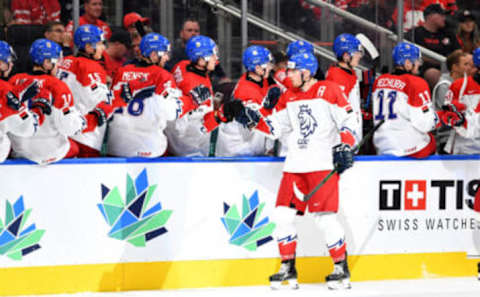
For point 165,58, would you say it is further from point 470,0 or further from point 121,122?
point 470,0

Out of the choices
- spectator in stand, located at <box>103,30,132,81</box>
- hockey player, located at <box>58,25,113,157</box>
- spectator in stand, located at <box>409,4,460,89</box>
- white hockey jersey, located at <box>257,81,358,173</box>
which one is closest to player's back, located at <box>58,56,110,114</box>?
hockey player, located at <box>58,25,113,157</box>

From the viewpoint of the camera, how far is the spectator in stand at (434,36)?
803cm

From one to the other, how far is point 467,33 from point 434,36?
0.29m

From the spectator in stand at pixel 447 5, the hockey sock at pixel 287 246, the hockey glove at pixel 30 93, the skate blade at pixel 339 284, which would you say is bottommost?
the skate blade at pixel 339 284

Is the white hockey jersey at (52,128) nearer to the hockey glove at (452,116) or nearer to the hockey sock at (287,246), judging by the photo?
the hockey sock at (287,246)

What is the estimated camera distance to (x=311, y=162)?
585 centimetres

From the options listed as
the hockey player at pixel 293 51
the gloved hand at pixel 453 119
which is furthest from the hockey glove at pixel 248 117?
the gloved hand at pixel 453 119

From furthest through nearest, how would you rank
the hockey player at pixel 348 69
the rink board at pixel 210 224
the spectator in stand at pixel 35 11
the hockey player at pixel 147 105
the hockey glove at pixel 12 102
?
the spectator in stand at pixel 35 11
the hockey player at pixel 348 69
the hockey player at pixel 147 105
the rink board at pixel 210 224
the hockey glove at pixel 12 102

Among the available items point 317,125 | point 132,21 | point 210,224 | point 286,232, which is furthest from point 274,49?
point 286,232

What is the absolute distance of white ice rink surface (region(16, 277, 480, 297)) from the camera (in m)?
5.83

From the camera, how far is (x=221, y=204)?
6.05m

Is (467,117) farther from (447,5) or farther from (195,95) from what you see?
(447,5)

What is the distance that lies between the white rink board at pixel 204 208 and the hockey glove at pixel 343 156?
535 millimetres

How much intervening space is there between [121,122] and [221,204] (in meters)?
0.89
